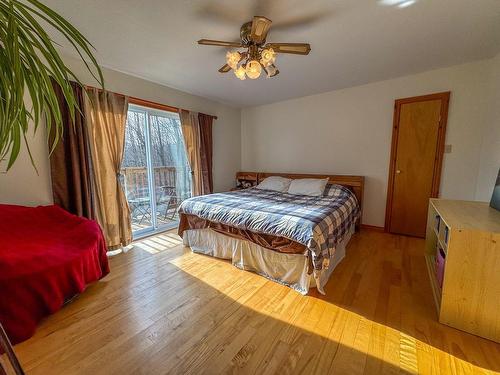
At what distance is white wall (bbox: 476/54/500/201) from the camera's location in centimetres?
222

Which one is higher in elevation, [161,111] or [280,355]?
[161,111]

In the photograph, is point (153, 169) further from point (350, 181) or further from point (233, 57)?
point (350, 181)

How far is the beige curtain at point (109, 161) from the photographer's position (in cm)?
250

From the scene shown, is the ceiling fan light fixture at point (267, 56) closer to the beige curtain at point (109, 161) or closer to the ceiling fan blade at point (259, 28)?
the ceiling fan blade at point (259, 28)

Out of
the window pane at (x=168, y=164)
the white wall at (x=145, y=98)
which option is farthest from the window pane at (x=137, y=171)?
the white wall at (x=145, y=98)

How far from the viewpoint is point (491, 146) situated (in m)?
2.32

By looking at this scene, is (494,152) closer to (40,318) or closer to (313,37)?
(313,37)

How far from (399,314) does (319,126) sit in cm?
289

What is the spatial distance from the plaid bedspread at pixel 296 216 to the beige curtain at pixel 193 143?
99cm

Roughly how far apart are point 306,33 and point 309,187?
1922 mm

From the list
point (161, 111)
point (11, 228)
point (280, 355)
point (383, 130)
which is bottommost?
point (280, 355)

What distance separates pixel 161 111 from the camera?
3.25 metres

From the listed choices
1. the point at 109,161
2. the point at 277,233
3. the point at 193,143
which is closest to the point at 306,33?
the point at 277,233

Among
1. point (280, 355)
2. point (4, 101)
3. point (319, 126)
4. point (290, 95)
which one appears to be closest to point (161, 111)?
point (290, 95)
